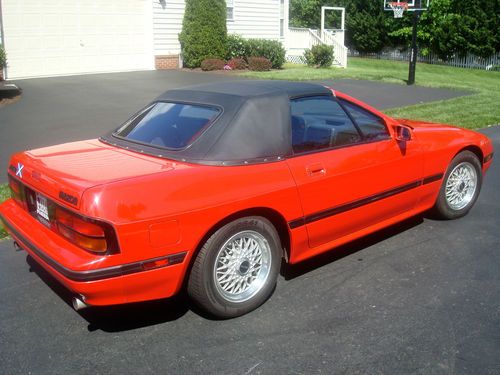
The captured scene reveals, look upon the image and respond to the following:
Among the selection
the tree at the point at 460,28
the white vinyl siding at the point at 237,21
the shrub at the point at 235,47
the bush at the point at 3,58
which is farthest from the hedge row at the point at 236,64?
the tree at the point at 460,28

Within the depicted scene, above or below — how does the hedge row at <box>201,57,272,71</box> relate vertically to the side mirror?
below

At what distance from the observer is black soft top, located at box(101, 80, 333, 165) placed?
365 centimetres

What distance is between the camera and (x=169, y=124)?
4.10 m

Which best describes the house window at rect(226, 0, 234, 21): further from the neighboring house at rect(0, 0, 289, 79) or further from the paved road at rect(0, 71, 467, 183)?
the paved road at rect(0, 71, 467, 183)

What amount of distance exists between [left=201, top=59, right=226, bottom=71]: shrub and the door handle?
55.5ft

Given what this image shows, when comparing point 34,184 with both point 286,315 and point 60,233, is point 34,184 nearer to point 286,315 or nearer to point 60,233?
point 60,233

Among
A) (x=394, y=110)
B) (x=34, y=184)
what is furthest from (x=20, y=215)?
(x=394, y=110)

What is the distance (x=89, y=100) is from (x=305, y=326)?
11.4 metres

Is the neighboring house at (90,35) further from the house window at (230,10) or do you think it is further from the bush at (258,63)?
the bush at (258,63)

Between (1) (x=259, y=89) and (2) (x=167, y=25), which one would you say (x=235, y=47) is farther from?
(1) (x=259, y=89)

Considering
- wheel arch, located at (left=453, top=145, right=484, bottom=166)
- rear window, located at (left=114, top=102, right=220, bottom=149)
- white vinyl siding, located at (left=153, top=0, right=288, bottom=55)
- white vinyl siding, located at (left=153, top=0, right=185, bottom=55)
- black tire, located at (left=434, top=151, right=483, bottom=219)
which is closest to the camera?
A: rear window, located at (left=114, top=102, right=220, bottom=149)

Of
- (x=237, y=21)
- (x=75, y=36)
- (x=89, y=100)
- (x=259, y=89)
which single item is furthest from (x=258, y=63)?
(x=259, y=89)

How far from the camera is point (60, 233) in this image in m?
3.40

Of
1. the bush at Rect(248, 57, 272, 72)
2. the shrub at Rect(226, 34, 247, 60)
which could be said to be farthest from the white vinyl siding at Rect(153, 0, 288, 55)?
the bush at Rect(248, 57, 272, 72)
